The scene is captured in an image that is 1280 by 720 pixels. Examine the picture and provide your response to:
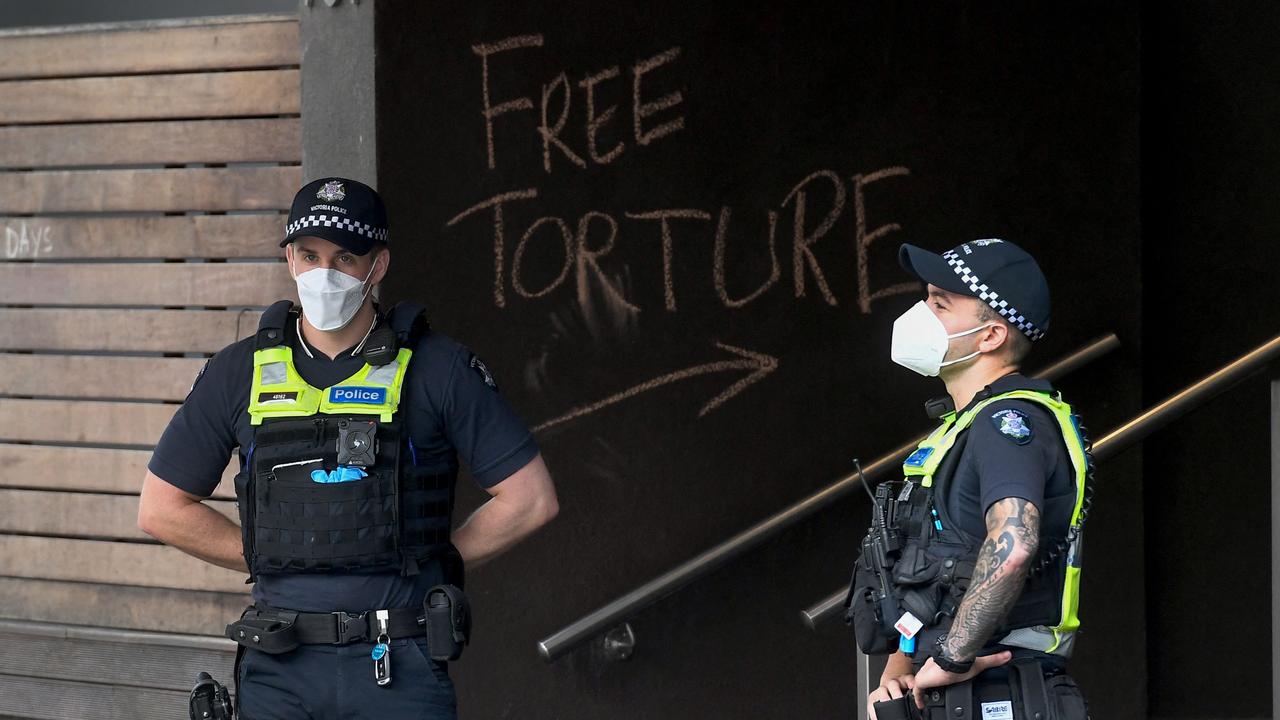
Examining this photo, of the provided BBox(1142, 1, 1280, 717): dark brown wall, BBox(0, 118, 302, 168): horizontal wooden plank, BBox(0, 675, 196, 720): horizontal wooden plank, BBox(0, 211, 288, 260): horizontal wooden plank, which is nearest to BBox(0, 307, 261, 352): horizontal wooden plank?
BBox(0, 211, 288, 260): horizontal wooden plank

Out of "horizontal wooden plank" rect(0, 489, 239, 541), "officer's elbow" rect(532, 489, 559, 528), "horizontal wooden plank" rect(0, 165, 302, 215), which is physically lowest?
"horizontal wooden plank" rect(0, 489, 239, 541)

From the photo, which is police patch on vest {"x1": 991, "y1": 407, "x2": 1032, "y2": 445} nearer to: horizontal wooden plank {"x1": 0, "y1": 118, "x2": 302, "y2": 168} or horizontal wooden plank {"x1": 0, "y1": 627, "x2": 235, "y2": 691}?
horizontal wooden plank {"x1": 0, "y1": 118, "x2": 302, "y2": 168}

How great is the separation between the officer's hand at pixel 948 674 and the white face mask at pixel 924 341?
528 mm

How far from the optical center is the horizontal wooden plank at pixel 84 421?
474 cm

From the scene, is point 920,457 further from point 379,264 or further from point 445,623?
point 379,264

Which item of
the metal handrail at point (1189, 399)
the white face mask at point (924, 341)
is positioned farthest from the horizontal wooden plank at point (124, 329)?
the white face mask at point (924, 341)

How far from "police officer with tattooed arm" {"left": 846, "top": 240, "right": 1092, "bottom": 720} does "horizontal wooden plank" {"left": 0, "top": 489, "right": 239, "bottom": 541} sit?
2.80 meters

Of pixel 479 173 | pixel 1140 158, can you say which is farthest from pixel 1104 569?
pixel 479 173

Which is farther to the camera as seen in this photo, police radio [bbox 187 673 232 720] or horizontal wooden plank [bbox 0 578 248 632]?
horizontal wooden plank [bbox 0 578 248 632]

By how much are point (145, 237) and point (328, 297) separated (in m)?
2.18

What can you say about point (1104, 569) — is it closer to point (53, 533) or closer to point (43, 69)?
point (53, 533)

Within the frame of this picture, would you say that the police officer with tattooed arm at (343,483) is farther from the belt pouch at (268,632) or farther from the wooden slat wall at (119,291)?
the wooden slat wall at (119,291)

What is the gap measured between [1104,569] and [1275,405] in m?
1.48

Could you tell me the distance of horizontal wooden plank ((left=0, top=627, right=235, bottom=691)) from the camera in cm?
470
